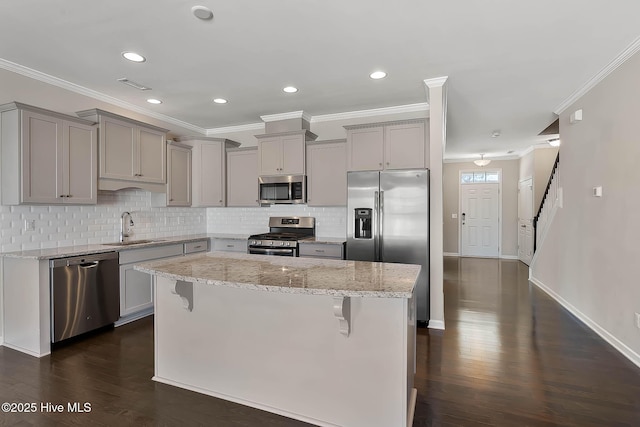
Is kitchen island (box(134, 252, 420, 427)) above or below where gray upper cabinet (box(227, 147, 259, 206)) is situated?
below

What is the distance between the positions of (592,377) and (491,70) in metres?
2.83

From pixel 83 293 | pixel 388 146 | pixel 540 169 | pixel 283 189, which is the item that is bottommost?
pixel 83 293

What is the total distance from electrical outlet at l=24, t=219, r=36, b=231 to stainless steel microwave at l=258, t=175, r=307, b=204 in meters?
2.57

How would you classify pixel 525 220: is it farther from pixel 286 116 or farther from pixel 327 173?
pixel 286 116

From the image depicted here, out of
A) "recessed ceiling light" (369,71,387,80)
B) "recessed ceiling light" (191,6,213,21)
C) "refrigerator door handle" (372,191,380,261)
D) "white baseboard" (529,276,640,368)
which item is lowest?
"white baseboard" (529,276,640,368)

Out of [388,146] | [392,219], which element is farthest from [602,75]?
[392,219]

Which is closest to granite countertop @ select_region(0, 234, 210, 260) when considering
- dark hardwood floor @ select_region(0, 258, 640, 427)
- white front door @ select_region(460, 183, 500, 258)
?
dark hardwood floor @ select_region(0, 258, 640, 427)

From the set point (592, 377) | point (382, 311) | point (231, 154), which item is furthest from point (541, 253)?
point (231, 154)

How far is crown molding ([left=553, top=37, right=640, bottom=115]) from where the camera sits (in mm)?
2828

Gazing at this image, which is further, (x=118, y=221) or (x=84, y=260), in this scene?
(x=118, y=221)

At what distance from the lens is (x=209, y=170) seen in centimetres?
507

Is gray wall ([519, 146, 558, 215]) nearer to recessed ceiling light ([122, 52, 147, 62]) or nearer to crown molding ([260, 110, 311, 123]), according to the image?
crown molding ([260, 110, 311, 123])

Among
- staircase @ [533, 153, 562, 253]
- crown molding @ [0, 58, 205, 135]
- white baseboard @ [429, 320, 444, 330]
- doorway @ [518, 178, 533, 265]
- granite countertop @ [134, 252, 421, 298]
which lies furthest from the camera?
doorway @ [518, 178, 533, 265]

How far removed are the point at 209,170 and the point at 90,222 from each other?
5.71 feet
